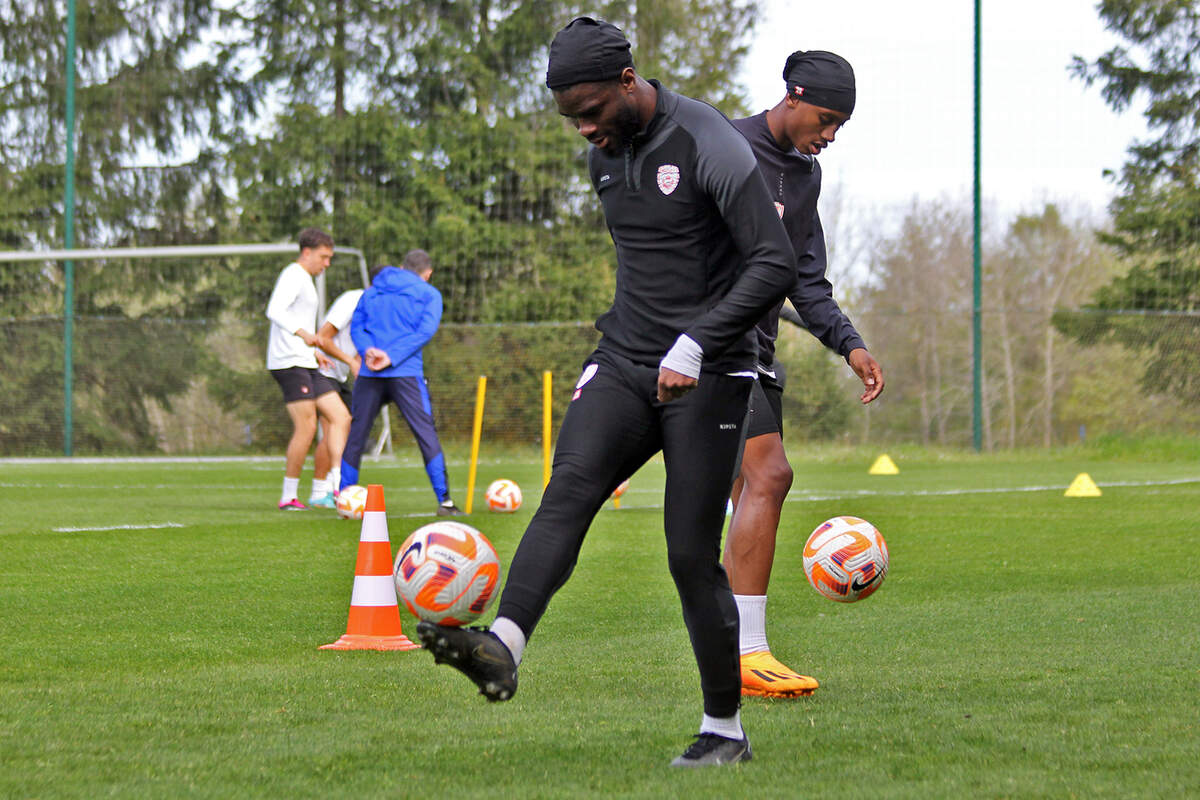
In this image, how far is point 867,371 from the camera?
488 centimetres

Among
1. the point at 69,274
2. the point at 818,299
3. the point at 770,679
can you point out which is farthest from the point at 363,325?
the point at 69,274

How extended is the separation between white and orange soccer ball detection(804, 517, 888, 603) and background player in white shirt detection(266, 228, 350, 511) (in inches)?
270

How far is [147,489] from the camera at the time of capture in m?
14.3

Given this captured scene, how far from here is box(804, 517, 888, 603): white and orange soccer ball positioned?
5094 millimetres

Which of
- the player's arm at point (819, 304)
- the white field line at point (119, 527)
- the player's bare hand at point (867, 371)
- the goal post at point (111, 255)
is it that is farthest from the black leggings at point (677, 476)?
the goal post at point (111, 255)

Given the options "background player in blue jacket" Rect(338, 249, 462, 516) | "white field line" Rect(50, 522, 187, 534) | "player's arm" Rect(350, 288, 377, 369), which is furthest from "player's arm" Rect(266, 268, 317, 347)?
"white field line" Rect(50, 522, 187, 534)

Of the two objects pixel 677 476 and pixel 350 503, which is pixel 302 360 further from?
pixel 677 476

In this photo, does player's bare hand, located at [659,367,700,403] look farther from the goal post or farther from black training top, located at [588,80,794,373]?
the goal post

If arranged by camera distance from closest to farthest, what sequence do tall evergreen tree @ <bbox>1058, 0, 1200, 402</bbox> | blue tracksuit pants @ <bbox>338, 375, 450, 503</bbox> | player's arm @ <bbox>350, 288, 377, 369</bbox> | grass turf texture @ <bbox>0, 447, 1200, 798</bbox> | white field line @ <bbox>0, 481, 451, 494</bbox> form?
grass turf texture @ <bbox>0, 447, 1200, 798</bbox>
blue tracksuit pants @ <bbox>338, 375, 450, 503</bbox>
player's arm @ <bbox>350, 288, 377, 369</bbox>
white field line @ <bbox>0, 481, 451, 494</bbox>
tall evergreen tree @ <bbox>1058, 0, 1200, 402</bbox>

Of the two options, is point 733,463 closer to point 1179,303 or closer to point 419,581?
point 419,581

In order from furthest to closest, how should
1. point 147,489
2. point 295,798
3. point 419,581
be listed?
point 147,489
point 419,581
point 295,798

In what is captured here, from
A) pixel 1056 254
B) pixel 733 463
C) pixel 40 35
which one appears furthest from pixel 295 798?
pixel 1056 254

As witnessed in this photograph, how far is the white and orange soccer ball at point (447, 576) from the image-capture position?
133 inches

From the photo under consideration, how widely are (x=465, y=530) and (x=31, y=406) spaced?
791 inches
